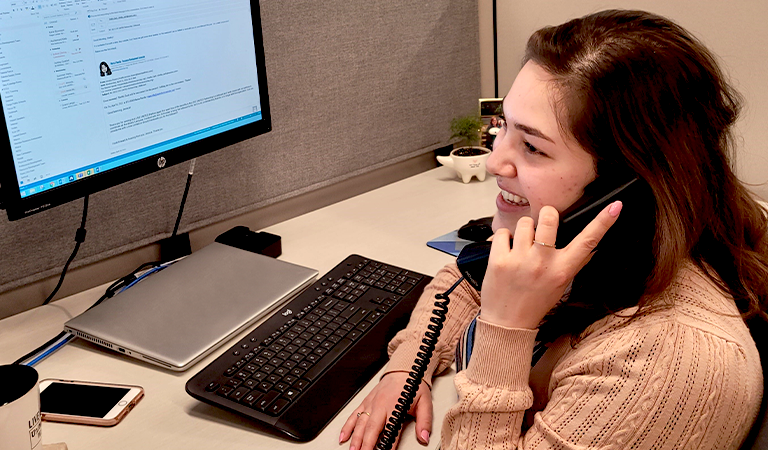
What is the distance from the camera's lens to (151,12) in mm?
924

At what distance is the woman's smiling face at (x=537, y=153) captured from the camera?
2.33 feet

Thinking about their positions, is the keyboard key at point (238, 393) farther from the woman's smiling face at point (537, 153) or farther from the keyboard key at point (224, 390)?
the woman's smiling face at point (537, 153)

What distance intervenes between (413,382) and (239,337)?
0.27 meters

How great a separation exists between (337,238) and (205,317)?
1.11 feet

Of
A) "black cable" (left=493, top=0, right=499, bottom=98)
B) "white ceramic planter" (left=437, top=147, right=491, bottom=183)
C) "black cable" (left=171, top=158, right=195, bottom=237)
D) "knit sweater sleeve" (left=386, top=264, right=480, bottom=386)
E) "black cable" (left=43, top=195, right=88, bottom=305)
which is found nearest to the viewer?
"knit sweater sleeve" (left=386, top=264, right=480, bottom=386)

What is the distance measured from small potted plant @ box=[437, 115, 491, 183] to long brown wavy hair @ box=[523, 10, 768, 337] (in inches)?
27.0

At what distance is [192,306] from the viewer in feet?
3.17

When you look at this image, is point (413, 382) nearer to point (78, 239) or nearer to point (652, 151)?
point (652, 151)

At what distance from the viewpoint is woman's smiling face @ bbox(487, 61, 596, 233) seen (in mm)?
709

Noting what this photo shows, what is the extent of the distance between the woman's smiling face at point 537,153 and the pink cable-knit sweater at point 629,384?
0.45 ft

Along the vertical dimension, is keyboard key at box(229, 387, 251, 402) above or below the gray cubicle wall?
below

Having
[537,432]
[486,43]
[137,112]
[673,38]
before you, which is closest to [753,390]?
[537,432]

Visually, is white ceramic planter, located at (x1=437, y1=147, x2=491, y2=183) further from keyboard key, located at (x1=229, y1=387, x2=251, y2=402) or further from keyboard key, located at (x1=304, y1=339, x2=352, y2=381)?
keyboard key, located at (x1=229, y1=387, x2=251, y2=402)

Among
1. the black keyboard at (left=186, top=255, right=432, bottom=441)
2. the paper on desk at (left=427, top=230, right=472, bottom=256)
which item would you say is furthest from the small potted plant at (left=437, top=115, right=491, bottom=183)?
the black keyboard at (left=186, top=255, right=432, bottom=441)
